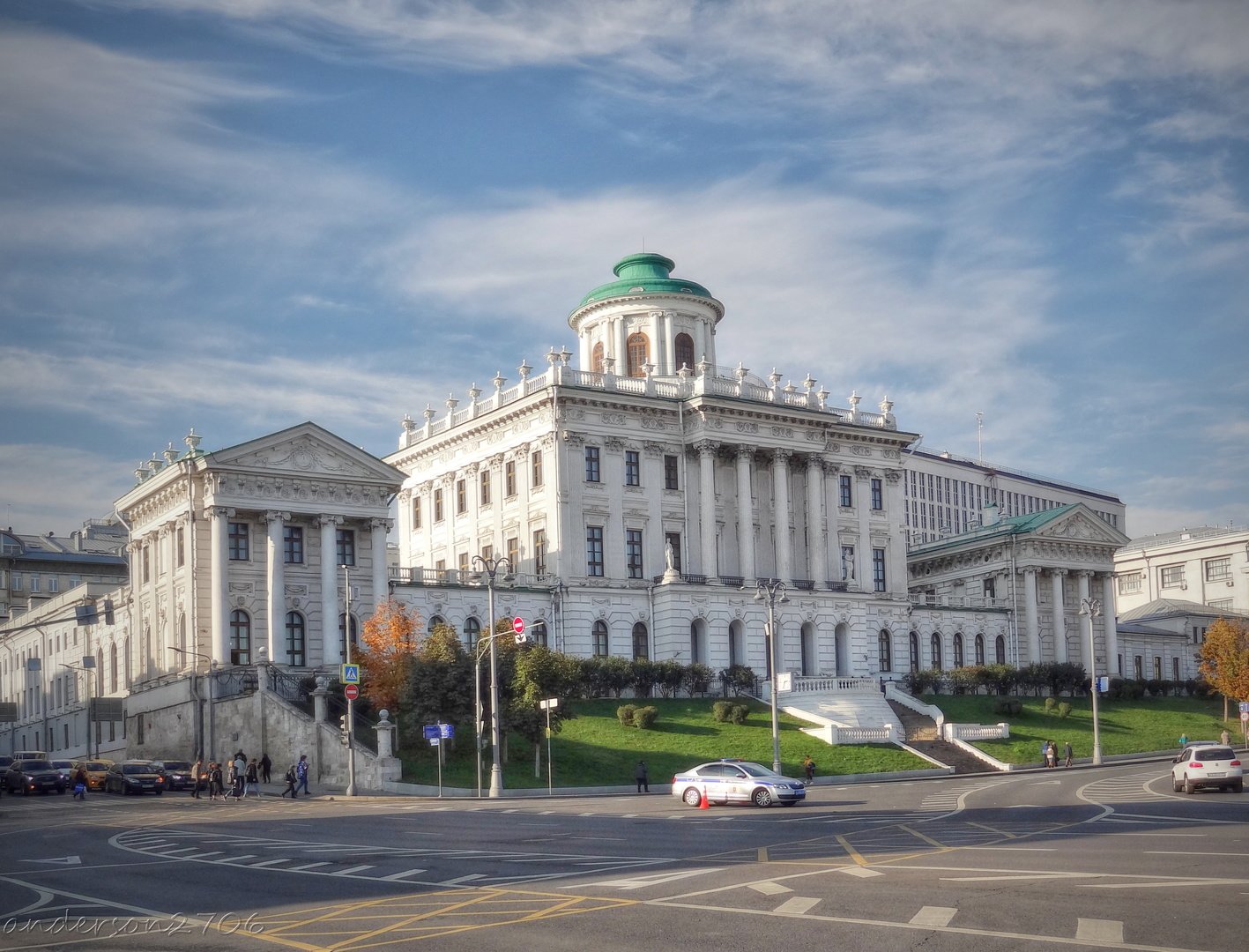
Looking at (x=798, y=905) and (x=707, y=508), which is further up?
(x=707, y=508)

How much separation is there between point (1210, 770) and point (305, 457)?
46287 millimetres

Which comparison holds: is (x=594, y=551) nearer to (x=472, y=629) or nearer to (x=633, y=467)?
(x=633, y=467)

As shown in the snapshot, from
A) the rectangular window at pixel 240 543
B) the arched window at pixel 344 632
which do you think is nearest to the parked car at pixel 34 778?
the rectangular window at pixel 240 543

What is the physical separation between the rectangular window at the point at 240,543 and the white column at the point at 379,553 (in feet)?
21.1

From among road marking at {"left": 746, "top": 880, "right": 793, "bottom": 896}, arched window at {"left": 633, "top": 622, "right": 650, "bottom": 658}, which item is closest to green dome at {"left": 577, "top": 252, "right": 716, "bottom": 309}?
arched window at {"left": 633, "top": 622, "right": 650, "bottom": 658}

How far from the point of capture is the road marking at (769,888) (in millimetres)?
24156

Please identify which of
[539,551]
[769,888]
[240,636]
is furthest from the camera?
[539,551]

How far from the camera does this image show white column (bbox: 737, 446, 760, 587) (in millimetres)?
92875

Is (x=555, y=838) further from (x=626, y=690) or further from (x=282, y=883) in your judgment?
(x=626, y=690)

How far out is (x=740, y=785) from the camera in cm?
4888

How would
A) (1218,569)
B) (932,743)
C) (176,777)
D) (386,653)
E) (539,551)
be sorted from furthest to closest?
(1218,569) → (539,551) → (932,743) → (386,653) → (176,777)

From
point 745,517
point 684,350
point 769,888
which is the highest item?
point 684,350

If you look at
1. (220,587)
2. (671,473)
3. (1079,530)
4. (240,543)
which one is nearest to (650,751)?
(220,587)

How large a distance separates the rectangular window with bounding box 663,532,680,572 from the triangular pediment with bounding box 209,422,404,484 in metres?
18.8
